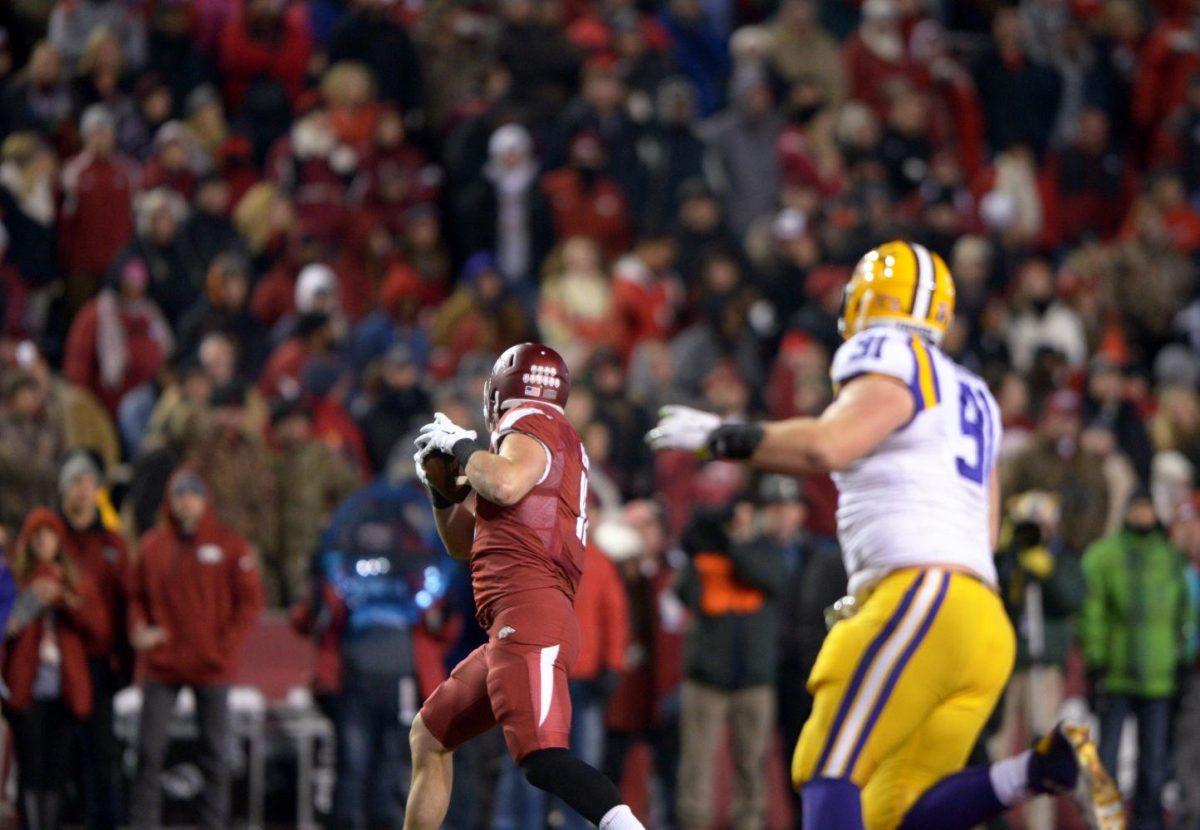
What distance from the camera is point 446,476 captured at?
7586 millimetres

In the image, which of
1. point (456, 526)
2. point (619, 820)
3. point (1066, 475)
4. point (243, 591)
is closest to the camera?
point (619, 820)

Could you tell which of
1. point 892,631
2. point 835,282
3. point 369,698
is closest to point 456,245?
point 835,282

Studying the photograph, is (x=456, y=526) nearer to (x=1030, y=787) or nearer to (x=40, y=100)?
(x=1030, y=787)

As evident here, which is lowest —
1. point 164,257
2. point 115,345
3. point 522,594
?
point 522,594


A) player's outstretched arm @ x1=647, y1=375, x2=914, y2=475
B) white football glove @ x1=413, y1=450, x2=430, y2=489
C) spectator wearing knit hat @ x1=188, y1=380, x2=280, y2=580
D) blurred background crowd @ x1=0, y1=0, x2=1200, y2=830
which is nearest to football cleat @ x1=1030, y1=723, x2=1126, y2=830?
player's outstretched arm @ x1=647, y1=375, x2=914, y2=475

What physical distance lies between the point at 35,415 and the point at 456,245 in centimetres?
553

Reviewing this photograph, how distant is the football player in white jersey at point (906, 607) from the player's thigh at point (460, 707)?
118cm

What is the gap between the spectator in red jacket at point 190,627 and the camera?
10.9m

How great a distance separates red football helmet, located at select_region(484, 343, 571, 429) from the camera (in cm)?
759

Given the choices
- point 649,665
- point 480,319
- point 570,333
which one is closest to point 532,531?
point 649,665

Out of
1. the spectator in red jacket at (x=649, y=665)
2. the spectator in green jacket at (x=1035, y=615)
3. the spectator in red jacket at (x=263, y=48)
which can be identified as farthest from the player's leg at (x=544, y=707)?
the spectator in red jacket at (x=263, y=48)

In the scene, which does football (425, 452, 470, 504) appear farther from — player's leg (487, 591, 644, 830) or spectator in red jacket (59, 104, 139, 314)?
spectator in red jacket (59, 104, 139, 314)

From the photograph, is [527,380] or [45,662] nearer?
[527,380]

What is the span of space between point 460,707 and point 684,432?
1.48 m
